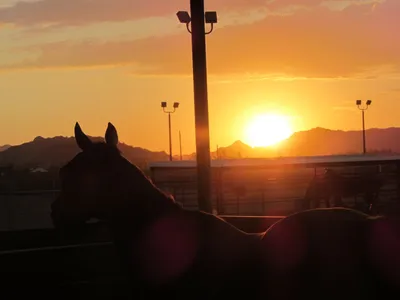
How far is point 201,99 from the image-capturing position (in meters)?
10.9

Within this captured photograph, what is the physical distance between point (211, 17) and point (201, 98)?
2.01m

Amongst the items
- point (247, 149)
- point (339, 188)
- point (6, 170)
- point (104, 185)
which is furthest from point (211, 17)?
point (247, 149)

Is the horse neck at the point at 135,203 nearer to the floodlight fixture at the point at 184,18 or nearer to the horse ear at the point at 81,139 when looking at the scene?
the horse ear at the point at 81,139

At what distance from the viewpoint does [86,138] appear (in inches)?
207

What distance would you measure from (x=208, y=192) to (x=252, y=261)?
6188mm

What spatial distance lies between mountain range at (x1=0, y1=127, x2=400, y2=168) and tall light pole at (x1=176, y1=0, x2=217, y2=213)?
43.3m

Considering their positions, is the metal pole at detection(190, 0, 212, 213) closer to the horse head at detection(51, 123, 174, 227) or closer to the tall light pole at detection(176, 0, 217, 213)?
the tall light pole at detection(176, 0, 217, 213)

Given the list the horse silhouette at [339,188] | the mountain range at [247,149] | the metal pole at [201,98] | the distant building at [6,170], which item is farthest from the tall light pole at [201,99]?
the mountain range at [247,149]

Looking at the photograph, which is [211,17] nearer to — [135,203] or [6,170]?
[6,170]

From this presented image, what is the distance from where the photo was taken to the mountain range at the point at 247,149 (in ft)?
239

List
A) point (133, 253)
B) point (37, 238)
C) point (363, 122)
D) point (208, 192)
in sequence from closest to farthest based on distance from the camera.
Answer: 1. point (133, 253)
2. point (37, 238)
3. point (208, 192)
4. point (363, 122)

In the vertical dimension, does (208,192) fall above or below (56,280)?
above

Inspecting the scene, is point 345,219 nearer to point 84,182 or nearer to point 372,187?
point 84,182

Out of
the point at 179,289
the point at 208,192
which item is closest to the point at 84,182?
the point at 179,289
